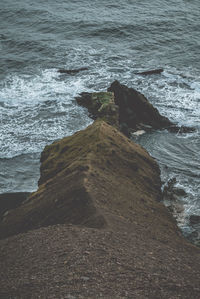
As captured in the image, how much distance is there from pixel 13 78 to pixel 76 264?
26533 millimetres

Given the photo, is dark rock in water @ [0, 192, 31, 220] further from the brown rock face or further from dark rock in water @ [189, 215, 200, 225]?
dark rock in water @ [189, 215, 200, 225]

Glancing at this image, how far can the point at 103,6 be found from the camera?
2160 inches

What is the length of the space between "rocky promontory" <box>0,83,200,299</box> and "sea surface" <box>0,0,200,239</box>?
379cm

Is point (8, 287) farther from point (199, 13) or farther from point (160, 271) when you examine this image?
point (199, 13)

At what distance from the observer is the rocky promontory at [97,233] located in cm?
1216

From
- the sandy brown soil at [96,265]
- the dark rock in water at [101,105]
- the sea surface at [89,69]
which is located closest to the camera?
the sandy brown soil at [96,265]

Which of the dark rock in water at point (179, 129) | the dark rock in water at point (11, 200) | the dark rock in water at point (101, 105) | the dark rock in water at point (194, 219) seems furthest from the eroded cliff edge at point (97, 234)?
the dark rock in water at point (179, 129)

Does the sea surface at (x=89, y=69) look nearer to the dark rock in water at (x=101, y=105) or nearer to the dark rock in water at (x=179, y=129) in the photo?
the dark rock in water at (x=179, y=129)

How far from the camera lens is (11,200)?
835 inches

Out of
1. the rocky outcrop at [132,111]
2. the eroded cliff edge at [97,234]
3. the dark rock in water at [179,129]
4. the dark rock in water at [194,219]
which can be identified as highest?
the eroded cliff edge at [97,234]

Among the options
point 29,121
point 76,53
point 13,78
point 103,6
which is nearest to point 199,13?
A: point 103,6

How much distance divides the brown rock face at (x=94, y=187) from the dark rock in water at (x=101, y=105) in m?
3.99

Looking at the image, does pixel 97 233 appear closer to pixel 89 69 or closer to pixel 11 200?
pixel 11 200

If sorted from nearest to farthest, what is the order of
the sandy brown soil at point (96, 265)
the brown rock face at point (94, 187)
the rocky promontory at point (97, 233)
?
1. the sandy brown soil at point (96, 265)
2. the rocky promontory at point (97, 233)
3. the brown rock face at point (94, 187)
